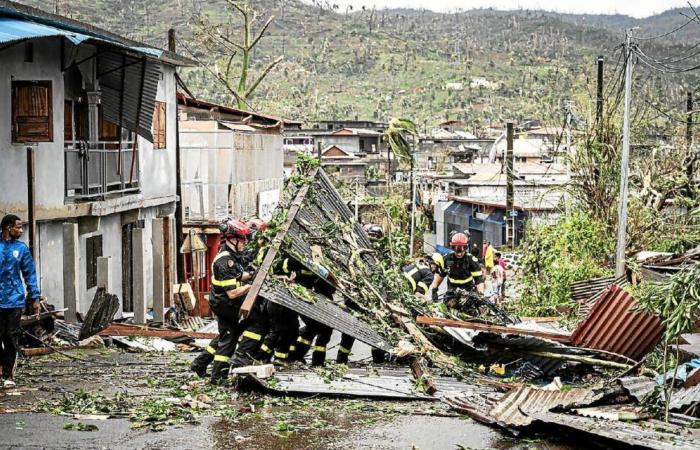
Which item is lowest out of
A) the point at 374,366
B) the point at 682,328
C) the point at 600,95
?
the point at 374,366

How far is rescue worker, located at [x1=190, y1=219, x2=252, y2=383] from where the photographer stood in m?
11.8

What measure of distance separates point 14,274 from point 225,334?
93.9 inches

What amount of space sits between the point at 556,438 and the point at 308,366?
4822 millimetres

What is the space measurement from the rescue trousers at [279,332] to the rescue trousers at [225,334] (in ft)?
1.92

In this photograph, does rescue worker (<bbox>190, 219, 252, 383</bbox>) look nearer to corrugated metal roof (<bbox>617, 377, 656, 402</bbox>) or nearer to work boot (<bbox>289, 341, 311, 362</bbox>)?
work boot (<bbox>289, 341, 311, 362</bbox>)

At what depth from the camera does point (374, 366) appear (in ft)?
43.2

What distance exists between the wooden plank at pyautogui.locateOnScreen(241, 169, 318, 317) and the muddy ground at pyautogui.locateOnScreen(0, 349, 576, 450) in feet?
3.05

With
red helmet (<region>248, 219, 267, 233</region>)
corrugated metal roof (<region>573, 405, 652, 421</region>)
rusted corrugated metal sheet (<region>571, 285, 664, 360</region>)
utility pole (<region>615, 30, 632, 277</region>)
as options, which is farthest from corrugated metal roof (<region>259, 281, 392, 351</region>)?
utility pole (<region>615, 30, 632, 277</region>)

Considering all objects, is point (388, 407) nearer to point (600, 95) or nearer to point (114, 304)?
point (114, 304)

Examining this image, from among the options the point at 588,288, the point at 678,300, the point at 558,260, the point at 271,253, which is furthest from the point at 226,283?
the point at 558,260

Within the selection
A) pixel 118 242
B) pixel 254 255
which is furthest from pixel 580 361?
pixel 118 242

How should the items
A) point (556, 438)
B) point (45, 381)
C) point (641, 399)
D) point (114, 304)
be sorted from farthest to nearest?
point (114, 304)
point (45, 381)
point (641, 399)
point (556, 438)

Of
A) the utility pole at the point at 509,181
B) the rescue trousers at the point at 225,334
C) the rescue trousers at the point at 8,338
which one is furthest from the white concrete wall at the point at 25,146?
the utility pole at the point at 509,181

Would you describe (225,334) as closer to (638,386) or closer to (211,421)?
(211,421)
